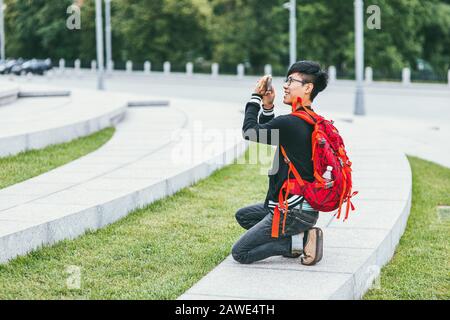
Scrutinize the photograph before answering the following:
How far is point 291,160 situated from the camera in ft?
19.5

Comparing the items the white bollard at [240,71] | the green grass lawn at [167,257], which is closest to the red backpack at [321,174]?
the green grass lawn at [167,257]

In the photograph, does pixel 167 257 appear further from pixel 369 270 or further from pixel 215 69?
pixel 215 69

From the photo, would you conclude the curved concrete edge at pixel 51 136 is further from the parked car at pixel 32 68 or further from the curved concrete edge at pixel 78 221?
the parked car at pixel 32 68

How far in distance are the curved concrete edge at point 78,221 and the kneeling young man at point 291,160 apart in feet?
5.28

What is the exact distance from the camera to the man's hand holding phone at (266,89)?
19.5 ft

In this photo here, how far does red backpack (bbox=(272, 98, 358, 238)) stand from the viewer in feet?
19.0

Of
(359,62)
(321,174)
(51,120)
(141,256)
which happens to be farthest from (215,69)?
(321,174)

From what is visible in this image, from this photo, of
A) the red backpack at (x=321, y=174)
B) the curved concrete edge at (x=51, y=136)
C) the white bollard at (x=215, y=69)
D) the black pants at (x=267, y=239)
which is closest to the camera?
the red backpack at (x=321, y=174)

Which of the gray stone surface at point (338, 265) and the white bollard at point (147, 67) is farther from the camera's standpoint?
the white bollard at point (147, 67)

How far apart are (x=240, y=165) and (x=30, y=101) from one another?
364 inches

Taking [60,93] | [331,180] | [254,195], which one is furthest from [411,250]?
[60,93]

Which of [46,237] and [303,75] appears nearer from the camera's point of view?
[303,75]

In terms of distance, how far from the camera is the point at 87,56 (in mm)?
78062

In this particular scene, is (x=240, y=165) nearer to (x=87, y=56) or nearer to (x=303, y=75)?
(x=303, y=75)
